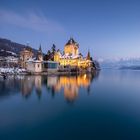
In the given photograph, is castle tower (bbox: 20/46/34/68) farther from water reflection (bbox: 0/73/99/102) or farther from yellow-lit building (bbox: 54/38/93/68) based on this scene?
water reflection (bbox: 0/73/99/102)

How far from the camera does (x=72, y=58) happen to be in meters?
99.2

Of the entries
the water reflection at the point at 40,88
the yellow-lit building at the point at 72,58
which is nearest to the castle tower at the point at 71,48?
the yellow-lit building at the point at 72,58

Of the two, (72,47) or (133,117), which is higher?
(72,47)

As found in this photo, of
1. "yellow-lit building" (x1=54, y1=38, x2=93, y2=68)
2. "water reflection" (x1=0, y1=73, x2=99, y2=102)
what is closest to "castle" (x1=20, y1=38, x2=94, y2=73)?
"yellow-lit building" (x1=54, y1=38, x2=93, y2=68)

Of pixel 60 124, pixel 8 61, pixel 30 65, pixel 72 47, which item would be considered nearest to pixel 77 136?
pixel 60 124

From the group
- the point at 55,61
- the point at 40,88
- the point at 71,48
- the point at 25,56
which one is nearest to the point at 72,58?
the point at 71,48

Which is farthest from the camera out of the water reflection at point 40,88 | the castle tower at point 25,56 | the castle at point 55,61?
the castle tower at point 25,56

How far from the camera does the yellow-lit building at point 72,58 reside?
95000 mm

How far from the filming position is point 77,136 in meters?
10.4

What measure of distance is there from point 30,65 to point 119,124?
204 feet

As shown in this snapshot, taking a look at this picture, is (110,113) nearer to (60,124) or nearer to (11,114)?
(60,124)

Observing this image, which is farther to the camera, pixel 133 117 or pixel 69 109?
pixel 69 109

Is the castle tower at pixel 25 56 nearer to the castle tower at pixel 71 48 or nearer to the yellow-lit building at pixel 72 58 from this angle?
the yellow-lit building at pixel 72 58

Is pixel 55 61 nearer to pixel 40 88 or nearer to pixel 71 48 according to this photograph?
pixel 71 48
